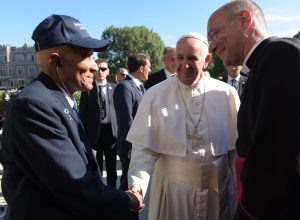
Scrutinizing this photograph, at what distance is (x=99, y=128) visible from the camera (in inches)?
219

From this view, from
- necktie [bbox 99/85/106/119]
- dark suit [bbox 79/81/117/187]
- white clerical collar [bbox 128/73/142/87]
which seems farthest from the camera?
necktie [bbox 99/85/106/119]

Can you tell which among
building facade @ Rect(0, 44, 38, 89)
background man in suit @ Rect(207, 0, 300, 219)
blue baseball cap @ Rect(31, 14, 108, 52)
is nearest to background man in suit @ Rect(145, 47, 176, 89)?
blue baseball cap @ Rect(31, 14, 108, 52)

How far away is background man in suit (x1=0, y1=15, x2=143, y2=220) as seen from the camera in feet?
5.17

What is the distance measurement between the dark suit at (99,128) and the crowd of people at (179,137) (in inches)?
105

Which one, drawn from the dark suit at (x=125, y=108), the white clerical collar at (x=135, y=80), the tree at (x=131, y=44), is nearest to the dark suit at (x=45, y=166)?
the dark suit at (x=125, y=108)

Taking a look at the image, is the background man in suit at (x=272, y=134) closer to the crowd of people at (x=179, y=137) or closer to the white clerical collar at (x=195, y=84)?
the crowd of people at (x=179, y=137)

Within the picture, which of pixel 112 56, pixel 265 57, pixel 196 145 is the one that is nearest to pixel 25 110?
pixel 265 57

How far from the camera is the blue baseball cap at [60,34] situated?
1.79 m

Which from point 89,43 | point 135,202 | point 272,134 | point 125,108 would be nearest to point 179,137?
point 135,202

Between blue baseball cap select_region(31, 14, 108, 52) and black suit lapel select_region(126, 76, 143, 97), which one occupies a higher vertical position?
blue baseball cap select_region(31, 14, 108, 52)

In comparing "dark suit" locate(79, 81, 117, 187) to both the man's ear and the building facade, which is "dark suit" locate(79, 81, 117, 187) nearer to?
the man's ear

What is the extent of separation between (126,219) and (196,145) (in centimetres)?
108

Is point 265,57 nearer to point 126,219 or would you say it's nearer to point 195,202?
point 126,219

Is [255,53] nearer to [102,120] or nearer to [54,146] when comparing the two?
[54,146]
